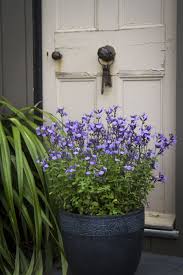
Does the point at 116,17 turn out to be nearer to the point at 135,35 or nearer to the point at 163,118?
the point at 135,35

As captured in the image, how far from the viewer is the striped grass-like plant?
231 centimetres

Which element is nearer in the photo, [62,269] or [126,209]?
[126,209]

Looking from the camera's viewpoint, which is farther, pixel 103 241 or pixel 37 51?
pixel 37 51

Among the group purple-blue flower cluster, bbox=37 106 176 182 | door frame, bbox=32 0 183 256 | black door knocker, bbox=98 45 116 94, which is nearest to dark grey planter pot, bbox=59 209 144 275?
purple-blue flower cluster, bbox=37 106 176 182

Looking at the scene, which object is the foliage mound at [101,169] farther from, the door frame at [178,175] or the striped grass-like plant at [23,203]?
the door frame at [178,175]

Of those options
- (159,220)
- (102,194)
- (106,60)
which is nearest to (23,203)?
(102,194)

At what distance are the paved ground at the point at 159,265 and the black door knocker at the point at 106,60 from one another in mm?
972

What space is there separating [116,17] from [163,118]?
0.64m

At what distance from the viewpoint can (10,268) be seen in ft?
8.04

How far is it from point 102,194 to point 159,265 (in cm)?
73

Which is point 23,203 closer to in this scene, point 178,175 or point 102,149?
point 102,149

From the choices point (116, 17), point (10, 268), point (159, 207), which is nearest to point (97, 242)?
point (10, 268)

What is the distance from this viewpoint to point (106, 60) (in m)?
2.81

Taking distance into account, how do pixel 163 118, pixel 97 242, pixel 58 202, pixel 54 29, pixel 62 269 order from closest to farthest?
pixel 97 242
pixel 58 202
pixel 62 269
pixel 163 118
pixel 54 29
